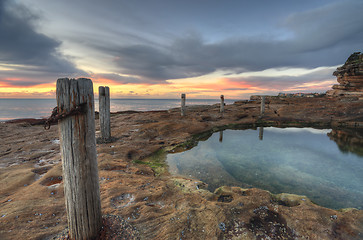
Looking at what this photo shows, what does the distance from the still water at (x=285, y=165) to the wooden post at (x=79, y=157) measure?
4.69 meters

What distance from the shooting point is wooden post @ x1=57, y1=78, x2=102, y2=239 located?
2.42 m

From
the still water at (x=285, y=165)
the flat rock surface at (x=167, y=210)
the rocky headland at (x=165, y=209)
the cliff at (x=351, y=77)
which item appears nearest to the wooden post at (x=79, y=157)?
the flat rock surface at (x=167, y=210)

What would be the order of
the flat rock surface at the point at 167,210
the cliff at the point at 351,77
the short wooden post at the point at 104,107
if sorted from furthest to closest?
the cliff at the point at 351,77
the short wooden post at the point at 104,107
the flat rock surface at the point at 167,210

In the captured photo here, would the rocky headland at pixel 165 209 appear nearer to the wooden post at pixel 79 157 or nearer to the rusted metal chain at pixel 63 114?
the wooden post at pixel 79 157

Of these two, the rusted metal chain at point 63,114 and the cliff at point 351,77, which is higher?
the cliff at point 351,77

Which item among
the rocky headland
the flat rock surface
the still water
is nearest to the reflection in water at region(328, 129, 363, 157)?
the still water

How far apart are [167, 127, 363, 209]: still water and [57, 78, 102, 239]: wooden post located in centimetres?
469

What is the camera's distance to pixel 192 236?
128 inches

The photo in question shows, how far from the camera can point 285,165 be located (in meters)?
8.62

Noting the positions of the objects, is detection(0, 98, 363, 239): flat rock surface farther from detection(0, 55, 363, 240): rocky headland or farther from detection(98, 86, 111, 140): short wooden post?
detection(98, 86, 111, 140): short wooden post

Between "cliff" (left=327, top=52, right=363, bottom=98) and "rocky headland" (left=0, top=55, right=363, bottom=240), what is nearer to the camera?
"rocky headland" (left=0, top=55, right=363, bottom=240)

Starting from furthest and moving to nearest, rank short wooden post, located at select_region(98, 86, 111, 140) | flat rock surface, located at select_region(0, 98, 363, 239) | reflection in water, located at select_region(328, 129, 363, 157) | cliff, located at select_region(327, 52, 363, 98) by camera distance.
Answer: cliff, located at select_region(327, 52, 363, 98), reflection in water, located at select_region(328, 129, 363, 157), short wooden post, located at select_region(98, 86, 111, 140), flat rock surface, located at select_region(0, 98, 363, 239)

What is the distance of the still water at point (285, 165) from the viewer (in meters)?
6.36

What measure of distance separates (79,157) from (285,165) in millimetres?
9764
